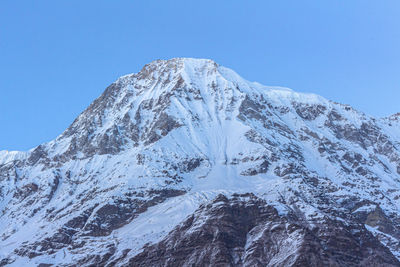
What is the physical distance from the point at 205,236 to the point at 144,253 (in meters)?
16.5

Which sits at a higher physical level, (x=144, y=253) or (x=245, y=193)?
(x=245, y=193)

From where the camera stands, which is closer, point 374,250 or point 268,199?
point 374,250

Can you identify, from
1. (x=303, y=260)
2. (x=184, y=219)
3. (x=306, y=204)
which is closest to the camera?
(x=303, y=260)

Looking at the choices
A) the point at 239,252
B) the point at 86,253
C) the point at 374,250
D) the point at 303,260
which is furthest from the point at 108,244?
the point at 374,250

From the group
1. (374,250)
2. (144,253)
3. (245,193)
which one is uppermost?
(245,193)

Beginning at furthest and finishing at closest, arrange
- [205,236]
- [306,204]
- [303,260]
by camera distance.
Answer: [306,204]
[205,236]
[303,260]

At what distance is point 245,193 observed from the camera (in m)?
194

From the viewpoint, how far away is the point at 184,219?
185 metres

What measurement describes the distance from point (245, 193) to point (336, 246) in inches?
1285

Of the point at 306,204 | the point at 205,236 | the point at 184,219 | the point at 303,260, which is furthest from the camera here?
the point at 306,204

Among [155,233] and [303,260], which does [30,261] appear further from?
[303,260]

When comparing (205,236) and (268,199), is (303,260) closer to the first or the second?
(205,236)

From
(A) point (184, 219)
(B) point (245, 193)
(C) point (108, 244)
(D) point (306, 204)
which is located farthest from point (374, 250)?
(C) point (108, 244)

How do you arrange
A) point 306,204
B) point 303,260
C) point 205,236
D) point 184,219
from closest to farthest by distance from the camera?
point 303,260 → point 205,236 → point 184,219 → point 306,204
